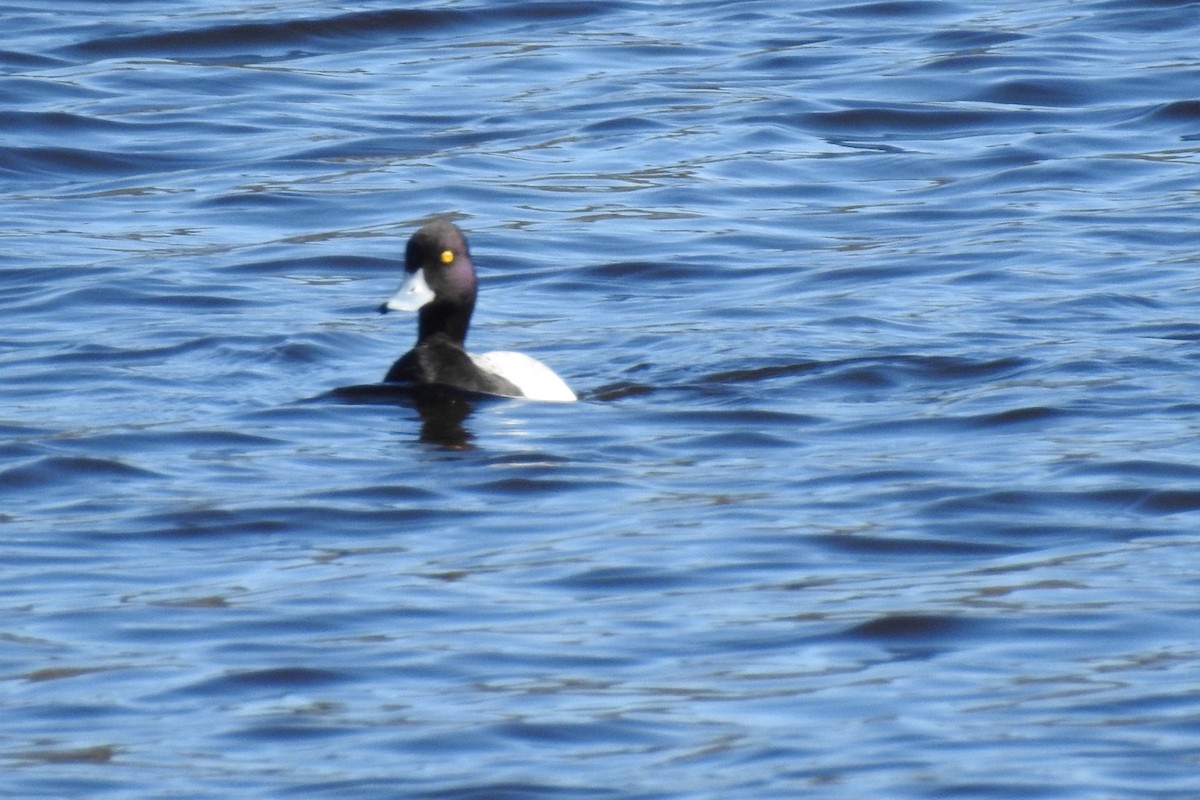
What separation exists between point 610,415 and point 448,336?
3.40ft

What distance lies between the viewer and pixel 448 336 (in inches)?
453

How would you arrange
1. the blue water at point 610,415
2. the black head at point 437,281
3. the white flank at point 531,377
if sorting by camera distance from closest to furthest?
the blue water at point 610,415
the white flank at point 531,377
the black head at point 437,281

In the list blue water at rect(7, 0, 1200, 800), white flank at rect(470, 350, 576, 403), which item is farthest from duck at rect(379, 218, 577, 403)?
blue water at rect(7, 0, 1200, 800)

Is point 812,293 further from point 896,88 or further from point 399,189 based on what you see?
point 896,88

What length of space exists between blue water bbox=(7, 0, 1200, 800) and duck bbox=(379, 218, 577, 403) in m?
0.22

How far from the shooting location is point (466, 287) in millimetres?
11555

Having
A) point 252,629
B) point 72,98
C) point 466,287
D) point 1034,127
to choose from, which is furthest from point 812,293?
point 72,98

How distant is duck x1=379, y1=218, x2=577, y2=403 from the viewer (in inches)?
436

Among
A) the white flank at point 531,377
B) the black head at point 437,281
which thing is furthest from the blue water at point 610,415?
the black head at point 437,281

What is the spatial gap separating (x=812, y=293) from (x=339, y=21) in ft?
29.9

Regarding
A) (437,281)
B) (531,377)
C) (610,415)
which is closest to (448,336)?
(437,281)

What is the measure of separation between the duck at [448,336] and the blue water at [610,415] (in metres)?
0.22

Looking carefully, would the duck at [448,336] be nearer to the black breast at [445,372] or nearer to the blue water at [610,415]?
the black breast at [445,372]

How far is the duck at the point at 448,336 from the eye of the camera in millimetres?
11070
